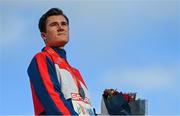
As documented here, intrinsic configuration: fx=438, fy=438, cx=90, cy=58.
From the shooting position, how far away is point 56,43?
9.65ft

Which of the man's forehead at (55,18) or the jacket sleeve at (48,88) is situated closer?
the jacket sleeve at (48,88)

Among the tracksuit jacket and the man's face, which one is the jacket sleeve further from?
the man's face

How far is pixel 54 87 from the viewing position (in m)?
2.66

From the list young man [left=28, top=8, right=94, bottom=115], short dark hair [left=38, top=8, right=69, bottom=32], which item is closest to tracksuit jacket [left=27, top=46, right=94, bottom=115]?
young man [left=28, top=8, right=94, bottom=115]

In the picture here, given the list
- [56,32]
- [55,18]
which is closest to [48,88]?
[56,32]

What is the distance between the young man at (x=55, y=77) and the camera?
2.63 m

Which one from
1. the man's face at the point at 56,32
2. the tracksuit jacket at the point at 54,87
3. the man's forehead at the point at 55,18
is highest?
the man's forehead at the point at 55,18

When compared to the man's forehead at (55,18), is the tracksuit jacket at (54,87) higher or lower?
lower

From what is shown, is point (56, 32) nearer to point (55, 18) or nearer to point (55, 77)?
point (55, 18)

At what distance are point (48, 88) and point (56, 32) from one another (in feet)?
1.46

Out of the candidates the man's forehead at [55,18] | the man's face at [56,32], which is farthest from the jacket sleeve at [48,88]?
the man's forehead at [55,18]

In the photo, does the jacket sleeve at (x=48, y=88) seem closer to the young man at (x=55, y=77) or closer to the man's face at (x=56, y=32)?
the young man at (x=55, y=77)

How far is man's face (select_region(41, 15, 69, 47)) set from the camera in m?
2.91

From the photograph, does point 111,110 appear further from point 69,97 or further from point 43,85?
point 43,85
